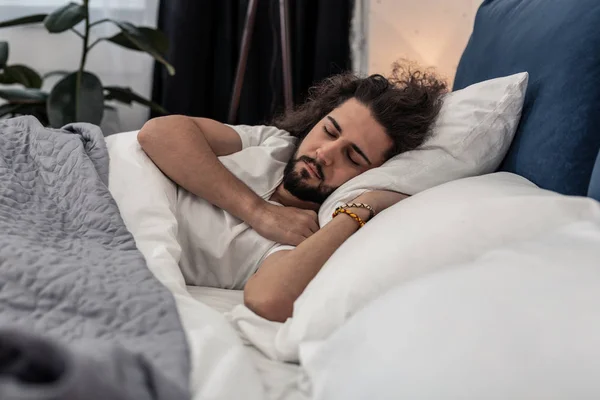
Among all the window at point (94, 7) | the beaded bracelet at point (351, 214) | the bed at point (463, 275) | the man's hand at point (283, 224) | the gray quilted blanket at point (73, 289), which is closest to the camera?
the gray quilted blanket at point (73, 289)

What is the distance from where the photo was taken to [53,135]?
4.73 ft

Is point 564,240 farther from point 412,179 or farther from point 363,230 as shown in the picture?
point 412,179

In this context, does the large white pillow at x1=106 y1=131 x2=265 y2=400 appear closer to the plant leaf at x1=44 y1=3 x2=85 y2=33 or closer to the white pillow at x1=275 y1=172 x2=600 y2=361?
the white pillow at x1=275 y1=172 x2=600 y2=361

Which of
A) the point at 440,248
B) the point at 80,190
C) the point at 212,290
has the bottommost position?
the point at 212,290

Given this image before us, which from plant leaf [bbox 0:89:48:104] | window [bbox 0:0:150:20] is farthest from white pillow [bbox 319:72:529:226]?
window [bbox 0:0:150:20]

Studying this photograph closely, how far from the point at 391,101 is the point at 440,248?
73 centimetres

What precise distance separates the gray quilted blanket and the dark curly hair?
549mm

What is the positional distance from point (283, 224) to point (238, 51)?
1603 mm

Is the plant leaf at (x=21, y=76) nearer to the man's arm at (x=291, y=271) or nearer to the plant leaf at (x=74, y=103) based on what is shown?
the plant leaf at (x=74, y=103)

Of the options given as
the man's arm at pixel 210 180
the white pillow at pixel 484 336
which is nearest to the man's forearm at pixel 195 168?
the man's arm at pixel 210 180

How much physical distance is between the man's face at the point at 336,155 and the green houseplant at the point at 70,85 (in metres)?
1.04

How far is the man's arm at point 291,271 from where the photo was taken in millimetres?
1032

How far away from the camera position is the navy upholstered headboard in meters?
1.04

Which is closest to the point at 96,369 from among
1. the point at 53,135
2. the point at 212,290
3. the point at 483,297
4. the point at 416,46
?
the point at 483,297
